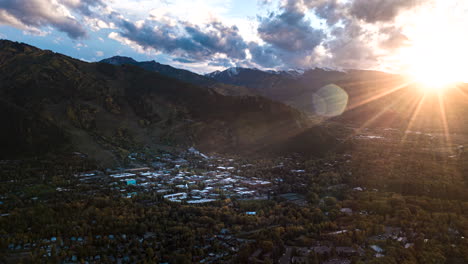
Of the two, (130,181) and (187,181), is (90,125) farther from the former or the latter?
(187,181)

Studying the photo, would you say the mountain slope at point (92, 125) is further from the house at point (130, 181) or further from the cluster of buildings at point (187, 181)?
the house at point (130, 181)

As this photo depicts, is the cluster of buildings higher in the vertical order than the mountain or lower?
lower

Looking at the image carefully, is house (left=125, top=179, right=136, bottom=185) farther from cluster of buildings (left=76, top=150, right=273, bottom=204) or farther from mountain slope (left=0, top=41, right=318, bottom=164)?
mountain slope (left=0, top=41, right=318, bottom=164)

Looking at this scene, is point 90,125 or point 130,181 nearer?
point 130,181

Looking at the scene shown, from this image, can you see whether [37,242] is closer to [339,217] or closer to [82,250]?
[82,250]

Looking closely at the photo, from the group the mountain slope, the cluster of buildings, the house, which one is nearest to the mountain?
the mountain slope

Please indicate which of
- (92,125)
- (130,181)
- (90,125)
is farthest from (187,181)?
(92,125)

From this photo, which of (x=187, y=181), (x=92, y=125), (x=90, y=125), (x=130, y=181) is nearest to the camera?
(x=130, y=181)

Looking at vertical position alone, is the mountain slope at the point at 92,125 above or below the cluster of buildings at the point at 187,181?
above

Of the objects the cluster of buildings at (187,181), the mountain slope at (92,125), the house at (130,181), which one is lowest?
the cluster of buildings at (187,181)

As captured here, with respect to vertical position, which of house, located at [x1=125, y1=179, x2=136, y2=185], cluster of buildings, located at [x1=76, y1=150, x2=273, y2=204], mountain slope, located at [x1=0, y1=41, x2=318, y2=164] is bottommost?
cluster of buildings, located at [x1=76, y1=150, x2=273, y2=204]

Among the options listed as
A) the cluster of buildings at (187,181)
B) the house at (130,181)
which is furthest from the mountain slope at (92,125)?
the house at (130,181)

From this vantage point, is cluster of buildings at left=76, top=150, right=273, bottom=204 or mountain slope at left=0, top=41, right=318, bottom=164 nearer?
cluster of buildings at left=76, top=150, right=273, bottom=204
